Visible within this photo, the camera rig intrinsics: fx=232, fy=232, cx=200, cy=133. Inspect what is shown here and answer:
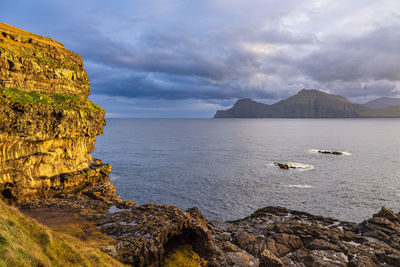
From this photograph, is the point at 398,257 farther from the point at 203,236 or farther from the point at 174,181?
the point at 174,181

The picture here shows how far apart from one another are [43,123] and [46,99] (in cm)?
437

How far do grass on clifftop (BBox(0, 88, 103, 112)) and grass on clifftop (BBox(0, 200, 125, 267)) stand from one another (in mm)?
22068

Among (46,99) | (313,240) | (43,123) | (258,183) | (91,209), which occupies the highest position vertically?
(46,99)

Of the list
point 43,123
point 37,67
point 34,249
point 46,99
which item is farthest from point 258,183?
point 34,249

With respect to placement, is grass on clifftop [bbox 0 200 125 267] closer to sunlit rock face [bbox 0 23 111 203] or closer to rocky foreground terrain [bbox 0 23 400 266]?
rocky foreground terrain [bbox 0 23 400 266]

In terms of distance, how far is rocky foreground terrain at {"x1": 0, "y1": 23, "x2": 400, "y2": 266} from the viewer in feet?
84.1

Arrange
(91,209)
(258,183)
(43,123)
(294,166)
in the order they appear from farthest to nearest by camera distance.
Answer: (294,166) < (258,183) < (43,123) < (91,209)

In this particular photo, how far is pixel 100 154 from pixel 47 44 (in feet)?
221

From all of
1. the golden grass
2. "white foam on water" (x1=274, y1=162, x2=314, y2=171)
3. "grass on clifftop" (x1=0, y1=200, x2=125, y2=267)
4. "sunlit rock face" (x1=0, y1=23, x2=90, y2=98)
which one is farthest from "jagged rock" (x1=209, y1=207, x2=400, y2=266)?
"white foam on water" (x1=274, y1=162, x2=314, y2=171)

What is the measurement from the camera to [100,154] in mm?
103125

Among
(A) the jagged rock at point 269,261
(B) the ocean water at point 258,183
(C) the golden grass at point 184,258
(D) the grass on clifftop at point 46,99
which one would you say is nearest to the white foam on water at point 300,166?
(B) the ocean water at point 258,183

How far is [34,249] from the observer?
13422 millimetres

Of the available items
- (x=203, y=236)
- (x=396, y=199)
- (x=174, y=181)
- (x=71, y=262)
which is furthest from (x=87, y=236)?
(x=396, y=199)

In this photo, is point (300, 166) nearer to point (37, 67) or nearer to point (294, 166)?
point (294, 166)
